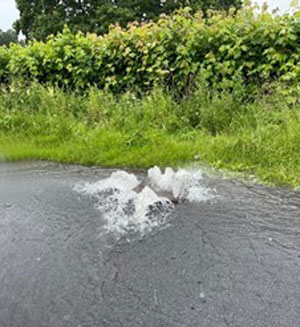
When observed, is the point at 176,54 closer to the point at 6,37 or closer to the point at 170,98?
the point at 170,98

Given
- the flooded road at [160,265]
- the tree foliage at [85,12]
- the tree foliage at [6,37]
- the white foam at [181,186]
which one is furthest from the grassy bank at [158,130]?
the tree foliage at [6,37]

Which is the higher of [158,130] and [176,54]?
[176,54]

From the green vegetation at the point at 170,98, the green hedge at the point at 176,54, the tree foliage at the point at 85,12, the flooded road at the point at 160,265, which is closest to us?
the flooded road at the point at 160,265

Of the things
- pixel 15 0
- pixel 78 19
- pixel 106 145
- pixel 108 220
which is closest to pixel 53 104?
pixel 106 145

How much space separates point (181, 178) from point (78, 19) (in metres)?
19.9

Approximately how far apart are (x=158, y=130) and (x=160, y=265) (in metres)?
2.56

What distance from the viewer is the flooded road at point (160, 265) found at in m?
1.50

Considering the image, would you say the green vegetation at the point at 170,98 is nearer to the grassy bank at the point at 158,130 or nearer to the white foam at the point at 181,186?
the grassy bank at the point at 158,130

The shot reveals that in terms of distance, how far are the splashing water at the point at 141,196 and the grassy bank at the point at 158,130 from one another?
57 centimetres

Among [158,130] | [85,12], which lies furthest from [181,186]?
[85,12]

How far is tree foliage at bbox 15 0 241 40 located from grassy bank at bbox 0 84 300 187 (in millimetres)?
15136

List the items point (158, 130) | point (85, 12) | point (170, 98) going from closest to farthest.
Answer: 1. point (158, 130)
2. point (170, 98)
3. point (85, 12)

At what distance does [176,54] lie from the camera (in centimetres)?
489

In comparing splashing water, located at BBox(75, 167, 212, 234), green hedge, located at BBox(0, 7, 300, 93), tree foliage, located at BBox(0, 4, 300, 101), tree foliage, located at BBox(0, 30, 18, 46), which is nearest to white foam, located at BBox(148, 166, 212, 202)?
splashing water, located at BBox(75, 167, 212, 234)
